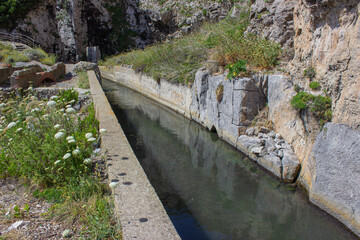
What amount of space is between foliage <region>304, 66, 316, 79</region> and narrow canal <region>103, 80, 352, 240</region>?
→ 7.09ft

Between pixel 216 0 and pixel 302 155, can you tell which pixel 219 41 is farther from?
pixel 216 0

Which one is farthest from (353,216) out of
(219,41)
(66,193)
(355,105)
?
(219,41)

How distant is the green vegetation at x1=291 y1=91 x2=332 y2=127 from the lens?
15.9 feet

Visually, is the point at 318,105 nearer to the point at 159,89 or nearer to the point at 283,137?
the point at 283,137

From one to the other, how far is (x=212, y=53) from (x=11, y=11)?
69.2ft

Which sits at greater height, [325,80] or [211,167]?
[325,80]

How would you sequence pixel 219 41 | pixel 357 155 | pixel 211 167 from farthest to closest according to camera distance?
1. pixel 219 41
2. pixel 211 167
3. pixel 357 155

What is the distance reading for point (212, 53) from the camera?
9852 millimetres

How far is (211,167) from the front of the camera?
6.44 m

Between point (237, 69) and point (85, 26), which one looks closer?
point (237, 69)

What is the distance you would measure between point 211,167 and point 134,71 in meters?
10.8

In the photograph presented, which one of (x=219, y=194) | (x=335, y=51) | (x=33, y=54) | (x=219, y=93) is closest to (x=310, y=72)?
(x=335, y=51)

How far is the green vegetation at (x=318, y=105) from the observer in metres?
4.86

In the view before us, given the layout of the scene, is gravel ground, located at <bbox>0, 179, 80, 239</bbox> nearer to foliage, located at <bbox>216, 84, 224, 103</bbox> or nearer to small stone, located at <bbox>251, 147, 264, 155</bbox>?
small stone, located at <bbox>251, 147, 264, 155</bbox>
